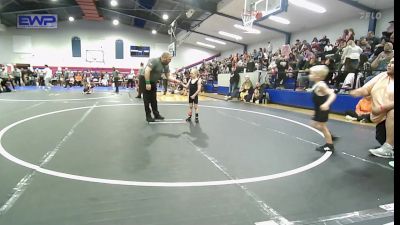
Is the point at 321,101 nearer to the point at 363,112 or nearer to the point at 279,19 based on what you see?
the point at 363,112

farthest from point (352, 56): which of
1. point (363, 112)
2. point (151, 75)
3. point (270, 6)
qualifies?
point (151, 75)

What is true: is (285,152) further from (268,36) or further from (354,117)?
(268,36)

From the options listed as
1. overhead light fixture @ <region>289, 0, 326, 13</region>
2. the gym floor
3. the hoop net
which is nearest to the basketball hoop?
the hoop net

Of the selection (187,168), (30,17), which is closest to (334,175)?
(187,168)

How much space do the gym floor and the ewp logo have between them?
17.6 metres

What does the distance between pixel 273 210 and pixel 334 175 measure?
4.04 ft

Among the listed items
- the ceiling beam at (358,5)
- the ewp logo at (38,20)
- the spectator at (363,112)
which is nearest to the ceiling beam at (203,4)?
the ceiling beam at (358,5)

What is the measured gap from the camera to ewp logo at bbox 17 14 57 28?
67.6ft

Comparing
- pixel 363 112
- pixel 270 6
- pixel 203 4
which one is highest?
pixel 203 4

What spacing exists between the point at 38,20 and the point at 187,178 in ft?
73.0

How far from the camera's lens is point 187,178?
3.10m

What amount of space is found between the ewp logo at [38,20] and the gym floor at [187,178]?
694 inches

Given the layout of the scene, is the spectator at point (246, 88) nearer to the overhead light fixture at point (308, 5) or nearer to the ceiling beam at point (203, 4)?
the overhead light fixture at point (308, 5)

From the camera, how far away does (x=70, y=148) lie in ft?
13.7
